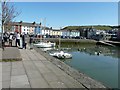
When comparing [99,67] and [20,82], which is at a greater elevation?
[20,82]

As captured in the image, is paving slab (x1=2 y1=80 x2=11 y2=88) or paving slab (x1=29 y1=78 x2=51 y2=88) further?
paving slab (x1=29 y1=78 x2=51 y2=88)

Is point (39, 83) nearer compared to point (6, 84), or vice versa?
point (6, 84)

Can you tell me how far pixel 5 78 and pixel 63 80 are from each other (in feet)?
6.49

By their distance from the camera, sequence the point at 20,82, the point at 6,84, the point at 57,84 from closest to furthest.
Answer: the point at 6,84 < the point at 57,84 < the point at 20,82

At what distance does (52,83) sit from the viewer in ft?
23.4

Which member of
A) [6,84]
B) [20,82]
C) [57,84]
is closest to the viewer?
[6,84]

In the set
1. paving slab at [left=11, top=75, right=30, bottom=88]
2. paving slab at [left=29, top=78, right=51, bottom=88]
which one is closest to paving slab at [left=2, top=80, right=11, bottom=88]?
paving slab at [left=11, top=75, right=30, bottom=88]

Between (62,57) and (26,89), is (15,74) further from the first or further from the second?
(62,57)

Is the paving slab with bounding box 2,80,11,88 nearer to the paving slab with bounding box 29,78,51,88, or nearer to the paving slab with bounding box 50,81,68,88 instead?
the paving slab with bounding box 29,78,51,88

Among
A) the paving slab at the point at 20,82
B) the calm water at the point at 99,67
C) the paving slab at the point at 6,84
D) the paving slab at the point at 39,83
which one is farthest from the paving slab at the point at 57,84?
the calm water at the point at 99,67

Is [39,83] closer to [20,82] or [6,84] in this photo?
[20,82]

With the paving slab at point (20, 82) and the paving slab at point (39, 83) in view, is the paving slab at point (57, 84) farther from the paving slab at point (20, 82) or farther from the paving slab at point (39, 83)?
the paving slab at point (20, 82)

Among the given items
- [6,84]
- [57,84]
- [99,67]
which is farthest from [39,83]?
[99,67]

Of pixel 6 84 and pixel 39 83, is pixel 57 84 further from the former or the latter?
pixel 6 84
